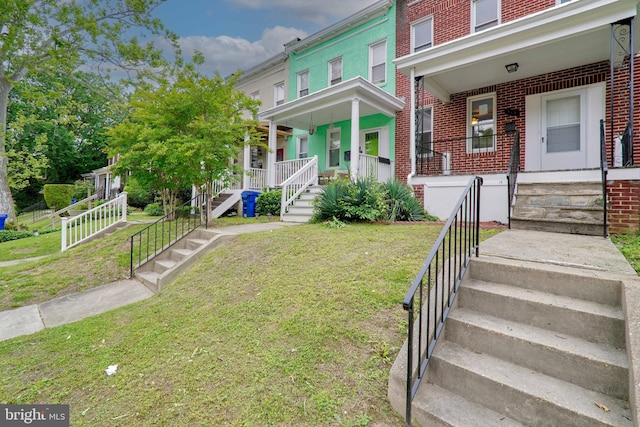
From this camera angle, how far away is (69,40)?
476 inches

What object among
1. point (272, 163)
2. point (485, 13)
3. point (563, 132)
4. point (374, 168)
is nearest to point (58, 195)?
point (272, 163)

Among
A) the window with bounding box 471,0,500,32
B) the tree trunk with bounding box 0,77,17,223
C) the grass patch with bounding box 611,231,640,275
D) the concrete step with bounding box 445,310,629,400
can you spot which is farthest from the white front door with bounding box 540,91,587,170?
the tree trunk with bounding box 0,77,17,223

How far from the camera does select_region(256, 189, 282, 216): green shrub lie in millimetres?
10211

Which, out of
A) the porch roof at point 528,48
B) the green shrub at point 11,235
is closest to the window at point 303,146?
the porch roof at point 528,48

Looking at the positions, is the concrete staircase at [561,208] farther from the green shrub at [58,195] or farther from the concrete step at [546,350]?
the green shrub at [58,195]

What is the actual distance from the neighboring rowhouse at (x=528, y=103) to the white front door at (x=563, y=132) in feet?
0.07

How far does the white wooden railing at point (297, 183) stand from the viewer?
9.24 metres

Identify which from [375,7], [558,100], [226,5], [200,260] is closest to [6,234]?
[200,260]

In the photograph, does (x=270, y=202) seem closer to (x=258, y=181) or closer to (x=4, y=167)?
(x=258, y=181)

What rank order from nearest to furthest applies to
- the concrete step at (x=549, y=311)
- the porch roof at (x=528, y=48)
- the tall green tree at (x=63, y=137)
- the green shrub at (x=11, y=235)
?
the concrete step at (x=549, y=311)
the porch roof at (x=528, y=48)
the green shrub at (x=11, y=235)
the tall green tree at (x=63, y=137)

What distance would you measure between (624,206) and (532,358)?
457 cm

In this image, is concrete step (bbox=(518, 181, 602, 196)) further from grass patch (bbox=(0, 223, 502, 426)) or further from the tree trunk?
the tree trunk

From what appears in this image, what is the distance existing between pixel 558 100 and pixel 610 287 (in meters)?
7.55

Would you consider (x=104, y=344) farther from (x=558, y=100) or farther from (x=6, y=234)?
(x=6, y=234)
